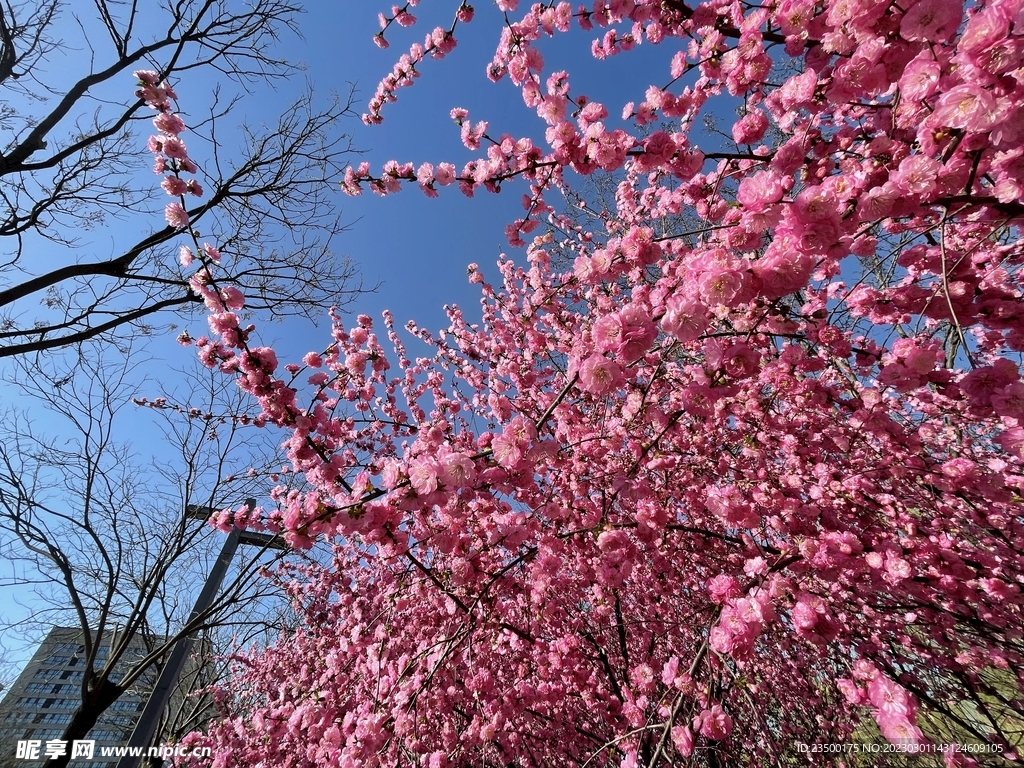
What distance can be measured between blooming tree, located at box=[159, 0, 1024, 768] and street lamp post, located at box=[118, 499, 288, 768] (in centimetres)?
116

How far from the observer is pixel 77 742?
492cm

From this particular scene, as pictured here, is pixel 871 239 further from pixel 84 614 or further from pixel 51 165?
pixel 84 614

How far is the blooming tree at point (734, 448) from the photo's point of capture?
192 cm

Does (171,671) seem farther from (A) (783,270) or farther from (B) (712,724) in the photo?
(A) (783,270)

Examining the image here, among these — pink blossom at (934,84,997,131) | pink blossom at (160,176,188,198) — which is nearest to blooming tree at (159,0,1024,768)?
pink blossom at (934,84,997,131)

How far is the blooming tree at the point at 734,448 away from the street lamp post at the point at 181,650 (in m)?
1.16

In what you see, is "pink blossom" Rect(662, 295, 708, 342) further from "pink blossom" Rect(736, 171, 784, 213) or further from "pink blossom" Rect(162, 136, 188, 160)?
"pink blossom" Rect(162, 136, 188, 160)

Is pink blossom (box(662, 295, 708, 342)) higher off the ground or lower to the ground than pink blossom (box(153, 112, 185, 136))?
lower

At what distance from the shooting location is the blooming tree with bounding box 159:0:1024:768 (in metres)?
1.92

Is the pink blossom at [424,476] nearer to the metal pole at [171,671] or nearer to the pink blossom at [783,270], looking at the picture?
the pink blossom at [783,270]

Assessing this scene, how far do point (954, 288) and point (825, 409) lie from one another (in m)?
1.59

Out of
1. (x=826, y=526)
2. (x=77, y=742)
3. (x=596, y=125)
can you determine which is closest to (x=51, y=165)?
(x=596, y=125)

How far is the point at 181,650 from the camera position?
6.24 m

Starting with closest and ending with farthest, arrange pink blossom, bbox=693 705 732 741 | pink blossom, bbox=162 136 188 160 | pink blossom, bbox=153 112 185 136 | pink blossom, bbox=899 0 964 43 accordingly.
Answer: pink blossom, bbox=899 0 964 43 → pink blossom, bbox=693 705 732 741 → pink blossom, bbox=162 136 188 160 → pink blossom, bbox=153 112 185 136
